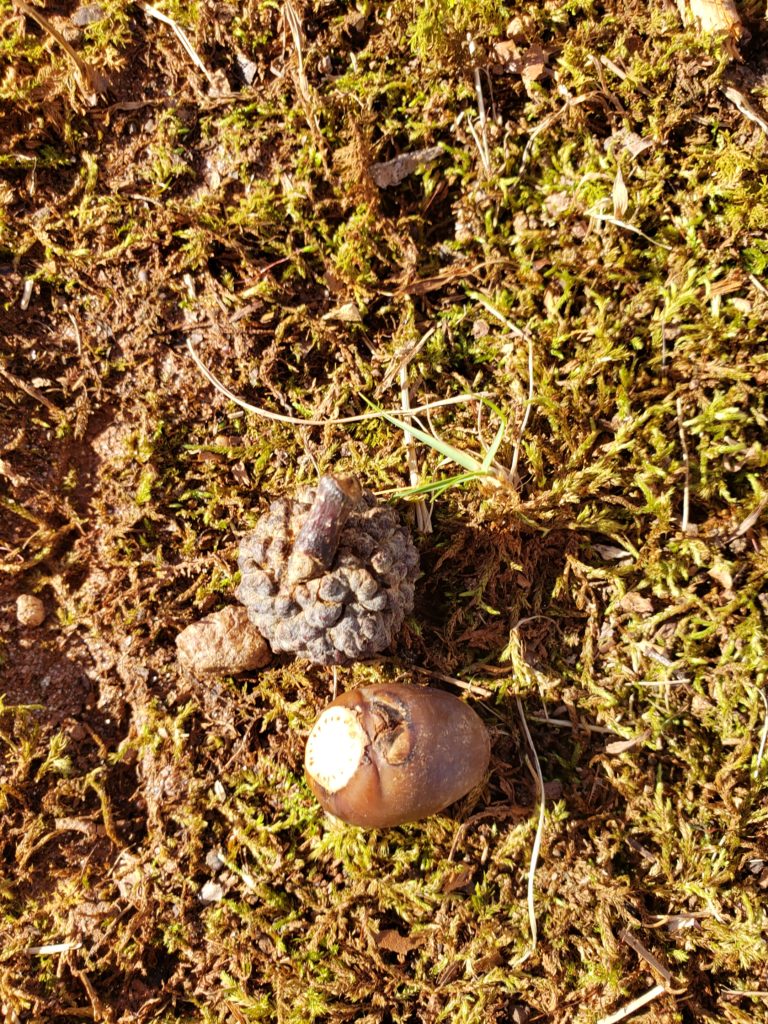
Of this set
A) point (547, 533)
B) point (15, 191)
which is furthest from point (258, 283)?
point (547, 533)

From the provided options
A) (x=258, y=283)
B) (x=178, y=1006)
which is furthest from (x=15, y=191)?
(x=178, y=1006)

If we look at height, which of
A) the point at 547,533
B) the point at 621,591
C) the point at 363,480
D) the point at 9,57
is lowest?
the point at 621,591

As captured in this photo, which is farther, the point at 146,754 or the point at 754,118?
the point at 146,754

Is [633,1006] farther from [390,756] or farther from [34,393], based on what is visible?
[34,393]

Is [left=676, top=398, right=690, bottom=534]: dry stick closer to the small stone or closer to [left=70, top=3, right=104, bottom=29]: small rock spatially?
the small stone

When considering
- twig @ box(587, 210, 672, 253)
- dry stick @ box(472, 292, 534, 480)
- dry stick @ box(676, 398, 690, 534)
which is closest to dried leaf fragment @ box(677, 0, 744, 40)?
twig @ box(587, 210, 672, 253)

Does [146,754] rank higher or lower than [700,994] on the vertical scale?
higher

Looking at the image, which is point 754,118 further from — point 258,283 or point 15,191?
point 15,191
